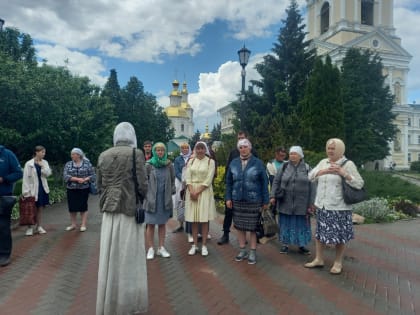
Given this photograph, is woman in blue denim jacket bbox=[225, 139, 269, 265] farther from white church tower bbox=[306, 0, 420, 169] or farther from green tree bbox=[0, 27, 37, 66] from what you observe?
white church tower bbox=[306, 0, 420, 169]

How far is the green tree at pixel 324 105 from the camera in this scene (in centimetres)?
1903

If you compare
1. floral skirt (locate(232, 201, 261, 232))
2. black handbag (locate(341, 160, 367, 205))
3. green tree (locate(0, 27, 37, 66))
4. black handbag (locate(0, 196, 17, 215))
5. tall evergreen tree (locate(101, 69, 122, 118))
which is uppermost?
tall evergreen tree (locate(101, 69, 122, 118))

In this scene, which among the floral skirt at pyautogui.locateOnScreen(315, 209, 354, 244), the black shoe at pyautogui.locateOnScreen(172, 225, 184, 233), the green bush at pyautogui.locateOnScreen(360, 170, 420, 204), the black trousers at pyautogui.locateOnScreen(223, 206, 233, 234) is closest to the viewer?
the floral skirt at pyautogui.locateOnScreen(315, 209, 354, 244)

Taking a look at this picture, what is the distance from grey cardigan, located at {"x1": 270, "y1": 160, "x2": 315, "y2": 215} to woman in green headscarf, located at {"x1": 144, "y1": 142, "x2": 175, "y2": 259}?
1870 mm

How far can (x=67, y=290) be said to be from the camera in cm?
431

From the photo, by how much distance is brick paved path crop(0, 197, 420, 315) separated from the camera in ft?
12.6

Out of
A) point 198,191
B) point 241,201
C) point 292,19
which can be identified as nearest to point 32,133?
point 198,191

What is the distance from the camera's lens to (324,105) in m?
19.4

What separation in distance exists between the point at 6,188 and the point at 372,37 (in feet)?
170

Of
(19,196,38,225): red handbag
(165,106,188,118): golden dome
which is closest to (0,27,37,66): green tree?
(19,196,38,225): red handbag

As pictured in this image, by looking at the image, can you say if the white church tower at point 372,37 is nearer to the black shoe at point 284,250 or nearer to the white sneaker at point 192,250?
the black shoe at point 284,250

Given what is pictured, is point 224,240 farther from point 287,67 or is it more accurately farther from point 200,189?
point 287,67

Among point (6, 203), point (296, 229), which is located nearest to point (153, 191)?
point (6, 203)

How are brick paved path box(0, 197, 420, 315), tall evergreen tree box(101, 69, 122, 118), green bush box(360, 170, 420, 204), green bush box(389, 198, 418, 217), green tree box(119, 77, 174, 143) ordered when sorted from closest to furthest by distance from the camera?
brick paved path box(0, 197, 420, 315)
green bush box(389, 198, 418, 217)
green bush box(360, 170, 420, 204)
tall evergreen tree box(101, 69, 122, 118)
green tree box(119, 77, 174, 143)
